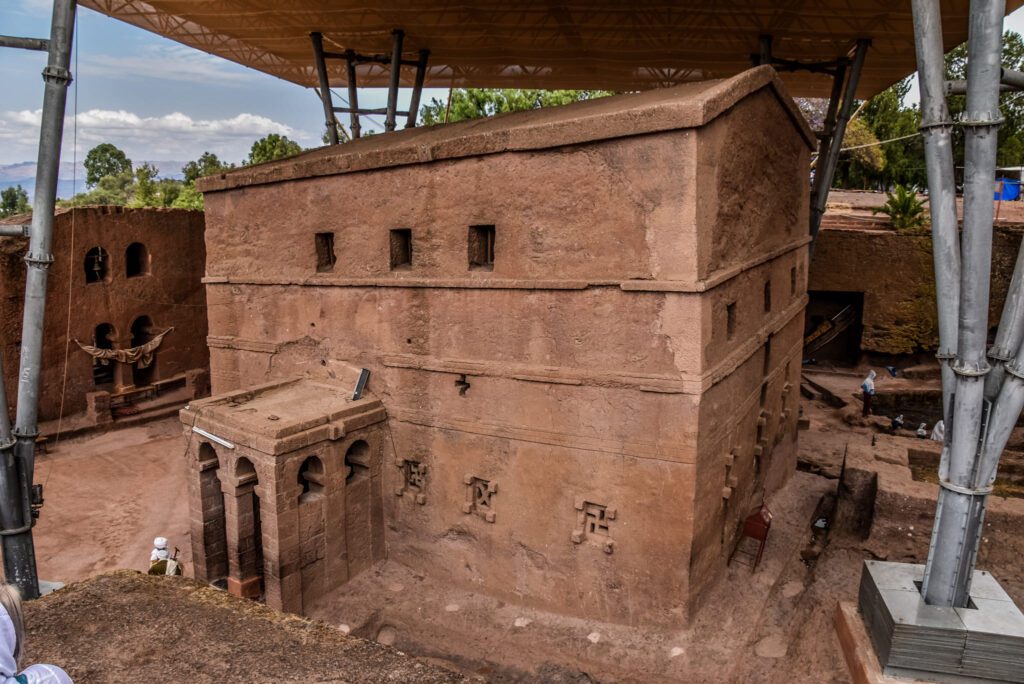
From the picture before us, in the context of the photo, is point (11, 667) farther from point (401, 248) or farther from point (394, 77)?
point (394, 77)

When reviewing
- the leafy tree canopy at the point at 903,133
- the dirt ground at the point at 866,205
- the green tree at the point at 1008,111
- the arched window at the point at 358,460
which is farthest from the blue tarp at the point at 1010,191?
the arched window at the point at 358,460

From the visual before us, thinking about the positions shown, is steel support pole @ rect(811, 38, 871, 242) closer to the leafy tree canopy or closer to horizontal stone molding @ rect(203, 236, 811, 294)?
horizontal stone molding @ rect(203, 236, 811, 294)

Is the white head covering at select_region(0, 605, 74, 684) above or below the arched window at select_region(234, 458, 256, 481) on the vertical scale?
above

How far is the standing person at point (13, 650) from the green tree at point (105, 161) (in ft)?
209

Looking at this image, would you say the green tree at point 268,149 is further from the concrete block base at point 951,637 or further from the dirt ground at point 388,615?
the concrete block base at point 951,637

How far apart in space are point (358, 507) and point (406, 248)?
3822 mm

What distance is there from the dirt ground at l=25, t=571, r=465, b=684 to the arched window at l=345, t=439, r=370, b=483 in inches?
239

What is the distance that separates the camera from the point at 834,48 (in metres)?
15.8

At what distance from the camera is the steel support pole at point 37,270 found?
24.3 feet

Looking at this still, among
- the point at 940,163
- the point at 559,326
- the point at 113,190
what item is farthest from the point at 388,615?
the point at 113,190

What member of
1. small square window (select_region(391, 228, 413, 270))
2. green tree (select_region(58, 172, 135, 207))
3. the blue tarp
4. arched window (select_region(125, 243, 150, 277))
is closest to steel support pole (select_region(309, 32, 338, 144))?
arched window (select_region(125, 243, 150, 277))

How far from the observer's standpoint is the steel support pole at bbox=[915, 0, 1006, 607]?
18.2ft

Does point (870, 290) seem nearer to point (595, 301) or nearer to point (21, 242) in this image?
point (595, 301)

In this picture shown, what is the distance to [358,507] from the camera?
34.1 ft
